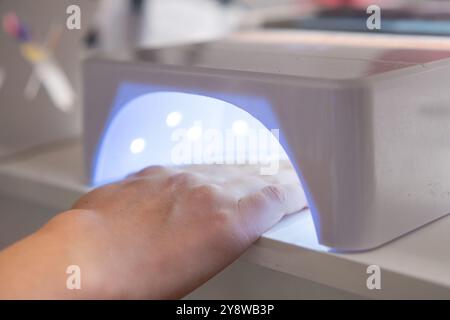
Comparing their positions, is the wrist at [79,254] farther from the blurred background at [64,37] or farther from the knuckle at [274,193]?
the blurred background at [64,37]

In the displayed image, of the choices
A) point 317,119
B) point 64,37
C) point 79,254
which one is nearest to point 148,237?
point 79,254

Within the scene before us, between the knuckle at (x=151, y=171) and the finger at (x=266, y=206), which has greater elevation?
the knuckle at (x=151, y=171)

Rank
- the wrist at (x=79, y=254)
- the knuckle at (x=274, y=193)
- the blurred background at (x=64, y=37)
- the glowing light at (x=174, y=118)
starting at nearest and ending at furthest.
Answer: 1. the wrist at (x=79, y=254)
2. the knuckle at (x=274, y=193)
3. the glowing light at (x=174, y=118)
4. the blurred background at (x=64, y=37)

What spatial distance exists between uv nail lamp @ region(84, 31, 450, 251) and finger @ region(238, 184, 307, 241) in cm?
6

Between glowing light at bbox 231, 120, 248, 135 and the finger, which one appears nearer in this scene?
the finger

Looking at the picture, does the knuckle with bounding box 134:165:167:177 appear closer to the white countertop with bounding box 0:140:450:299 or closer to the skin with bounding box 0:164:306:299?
the skin with bounding box 0:164:306:299

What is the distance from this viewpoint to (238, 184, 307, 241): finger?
66 centimetres

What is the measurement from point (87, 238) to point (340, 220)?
0.73 ft

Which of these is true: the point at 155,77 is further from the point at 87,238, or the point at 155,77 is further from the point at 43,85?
the point at 43,85

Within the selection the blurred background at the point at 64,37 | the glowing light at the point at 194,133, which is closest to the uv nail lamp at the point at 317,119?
the glowing light at the point at 194,133

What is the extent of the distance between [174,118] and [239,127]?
0.08m

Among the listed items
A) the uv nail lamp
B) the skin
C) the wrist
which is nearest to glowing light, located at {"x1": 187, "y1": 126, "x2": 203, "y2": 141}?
the uv nail lamp

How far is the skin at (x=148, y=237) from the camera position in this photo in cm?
59
